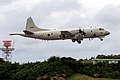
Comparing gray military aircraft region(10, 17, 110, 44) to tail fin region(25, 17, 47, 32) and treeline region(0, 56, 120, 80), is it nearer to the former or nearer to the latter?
tail fin region(25, 17, 47, 32)

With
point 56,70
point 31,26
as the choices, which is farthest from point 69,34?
point 56,70

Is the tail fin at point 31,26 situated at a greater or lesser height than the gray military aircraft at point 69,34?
greater

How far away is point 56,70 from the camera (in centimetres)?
15662

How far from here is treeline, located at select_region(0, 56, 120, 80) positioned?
509ft

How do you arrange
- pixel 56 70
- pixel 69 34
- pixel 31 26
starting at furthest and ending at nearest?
pixel 56 70 < pixel 31 26 < pixel 69 34

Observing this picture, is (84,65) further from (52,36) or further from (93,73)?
(52,36)

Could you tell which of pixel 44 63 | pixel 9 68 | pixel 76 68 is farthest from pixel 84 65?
pixel 9 68

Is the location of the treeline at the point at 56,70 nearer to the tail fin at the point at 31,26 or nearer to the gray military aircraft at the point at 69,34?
the tail fin at the point at 31,26

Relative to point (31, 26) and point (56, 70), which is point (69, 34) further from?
point (56, 70)

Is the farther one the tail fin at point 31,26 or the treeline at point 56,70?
the treeline at point 56,70

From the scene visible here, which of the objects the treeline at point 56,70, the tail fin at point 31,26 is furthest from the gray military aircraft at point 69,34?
the treeline at point 56,70

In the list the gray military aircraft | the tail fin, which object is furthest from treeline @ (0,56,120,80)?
the gray military aircraft

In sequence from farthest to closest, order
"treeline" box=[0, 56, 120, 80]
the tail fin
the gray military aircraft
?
1. "treeline" box=[0, 56, 120, 80]
2. the tail fin
3. the gray military aircraft

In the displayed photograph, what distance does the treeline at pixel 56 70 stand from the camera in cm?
15512
